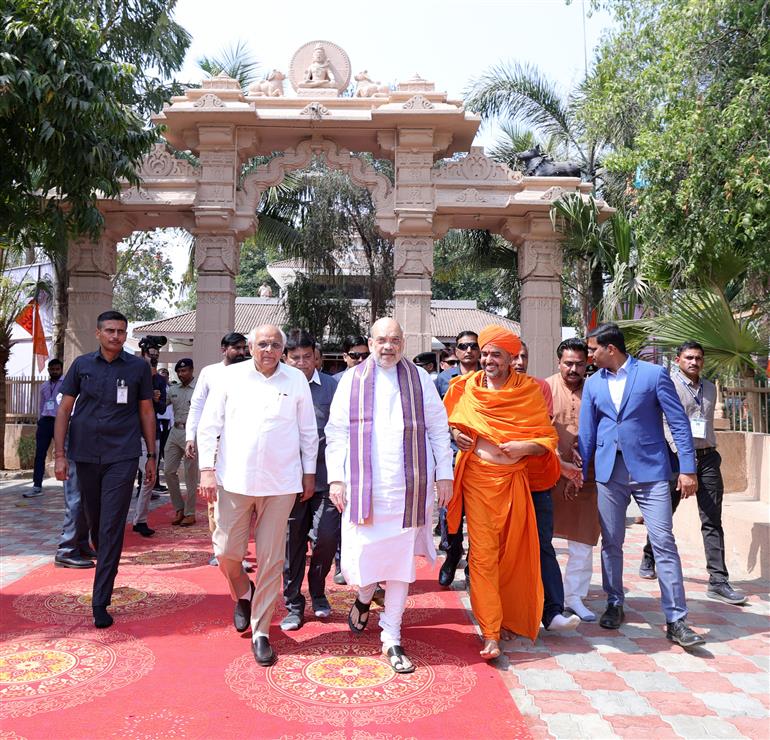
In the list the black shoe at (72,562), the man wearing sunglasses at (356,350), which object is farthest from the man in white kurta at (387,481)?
the black shoe at (72,562)

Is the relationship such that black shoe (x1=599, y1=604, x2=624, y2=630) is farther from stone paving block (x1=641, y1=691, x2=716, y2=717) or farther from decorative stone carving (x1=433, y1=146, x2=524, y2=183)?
decorative stone carving (x1=433, y1=146, x2=524, y2=183)

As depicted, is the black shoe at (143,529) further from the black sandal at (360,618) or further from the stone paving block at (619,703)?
the stone paving block at (619,703)

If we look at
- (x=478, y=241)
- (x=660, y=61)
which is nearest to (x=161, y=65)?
(x=478, y=241)

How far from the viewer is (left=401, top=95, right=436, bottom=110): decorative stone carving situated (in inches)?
372

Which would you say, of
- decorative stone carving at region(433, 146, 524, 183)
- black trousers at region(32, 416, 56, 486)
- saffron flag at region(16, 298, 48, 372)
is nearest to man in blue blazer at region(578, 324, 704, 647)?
decorative stone carving at region(433, 146, 524, 183)

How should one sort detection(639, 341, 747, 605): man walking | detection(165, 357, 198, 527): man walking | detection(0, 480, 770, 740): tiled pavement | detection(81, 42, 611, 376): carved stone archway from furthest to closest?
detection(81, 42, 611, 376): carved stone archway
detection(165, 357, 198, 527): man walking
detection(639, 341, 747, 605): man walking
detection(0, 480, 770, 740): tiled pavement

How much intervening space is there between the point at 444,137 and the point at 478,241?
438cm

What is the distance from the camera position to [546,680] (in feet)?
11.6

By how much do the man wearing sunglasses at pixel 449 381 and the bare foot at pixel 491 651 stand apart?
98 cm

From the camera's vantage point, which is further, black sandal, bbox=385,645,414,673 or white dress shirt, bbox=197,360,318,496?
white dress shirt, bbox=197,360,318,496

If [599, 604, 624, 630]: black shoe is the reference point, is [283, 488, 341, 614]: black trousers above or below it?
above

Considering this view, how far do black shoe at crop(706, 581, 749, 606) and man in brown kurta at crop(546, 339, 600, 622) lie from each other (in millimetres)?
991

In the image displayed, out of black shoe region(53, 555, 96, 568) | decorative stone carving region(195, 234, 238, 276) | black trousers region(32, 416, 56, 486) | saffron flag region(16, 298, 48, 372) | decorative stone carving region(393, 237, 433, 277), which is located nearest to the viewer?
black shoe region(53, 555, 96, 568)

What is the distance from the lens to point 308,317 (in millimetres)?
16031
